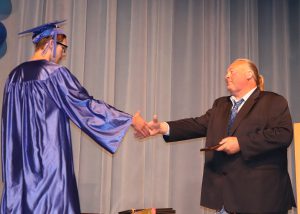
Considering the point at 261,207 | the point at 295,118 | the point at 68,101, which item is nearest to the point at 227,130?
the point at 261,207

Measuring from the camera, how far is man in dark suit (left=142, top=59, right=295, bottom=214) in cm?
244

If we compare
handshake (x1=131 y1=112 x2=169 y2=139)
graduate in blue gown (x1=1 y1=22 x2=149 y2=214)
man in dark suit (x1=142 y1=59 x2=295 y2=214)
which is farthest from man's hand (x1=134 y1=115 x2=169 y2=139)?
graduate in blue gown (x1=1 y1=22 x2=149 y2=214)

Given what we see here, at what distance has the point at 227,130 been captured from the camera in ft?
8.69

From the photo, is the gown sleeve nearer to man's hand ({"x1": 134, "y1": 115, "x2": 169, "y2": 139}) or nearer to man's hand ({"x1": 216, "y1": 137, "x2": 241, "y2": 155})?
man's hand ({"x1": 134, "y1": 115, "x2": 169, "y2": 139})

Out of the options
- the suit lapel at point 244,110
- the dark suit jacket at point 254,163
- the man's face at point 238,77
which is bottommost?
the dark suit jacket at point 254,163

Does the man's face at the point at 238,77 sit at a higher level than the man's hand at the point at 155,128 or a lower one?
higher

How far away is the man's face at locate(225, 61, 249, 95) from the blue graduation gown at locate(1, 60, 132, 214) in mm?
836

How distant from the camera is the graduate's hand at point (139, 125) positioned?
261cm

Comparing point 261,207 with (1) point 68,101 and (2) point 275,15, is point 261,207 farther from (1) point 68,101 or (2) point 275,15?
(2) point 275,15

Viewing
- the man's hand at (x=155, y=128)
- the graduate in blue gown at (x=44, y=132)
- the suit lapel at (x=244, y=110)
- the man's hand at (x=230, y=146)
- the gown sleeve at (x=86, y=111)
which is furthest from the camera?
the man's hand at (x=155, y=128)

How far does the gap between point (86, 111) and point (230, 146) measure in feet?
2.75

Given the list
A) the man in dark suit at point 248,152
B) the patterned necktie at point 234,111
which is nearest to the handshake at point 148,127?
the man in dark suit at point 248,152

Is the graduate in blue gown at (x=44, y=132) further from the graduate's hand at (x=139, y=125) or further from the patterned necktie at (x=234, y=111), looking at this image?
the patterned necktie at (x=234, y=111)

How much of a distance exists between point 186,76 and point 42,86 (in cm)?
235
